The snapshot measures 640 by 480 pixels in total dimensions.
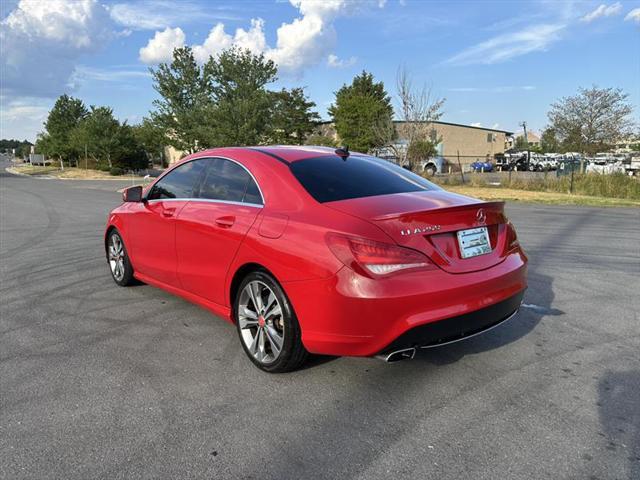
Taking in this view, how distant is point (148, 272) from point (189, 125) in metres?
41.7

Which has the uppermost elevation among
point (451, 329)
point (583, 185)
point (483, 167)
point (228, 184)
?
point (483, 167)

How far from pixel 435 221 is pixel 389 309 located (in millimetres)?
636

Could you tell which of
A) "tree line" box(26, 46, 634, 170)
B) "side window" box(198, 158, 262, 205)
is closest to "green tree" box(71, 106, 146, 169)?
"tree line" box(26, 46, 634, 170)

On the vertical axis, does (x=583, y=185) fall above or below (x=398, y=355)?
above

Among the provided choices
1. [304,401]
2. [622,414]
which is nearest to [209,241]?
[304,401]

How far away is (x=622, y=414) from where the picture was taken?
2934 mm

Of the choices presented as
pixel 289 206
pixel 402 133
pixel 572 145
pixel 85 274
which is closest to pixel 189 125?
pixel 402 133

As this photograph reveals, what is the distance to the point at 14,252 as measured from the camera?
315 inches

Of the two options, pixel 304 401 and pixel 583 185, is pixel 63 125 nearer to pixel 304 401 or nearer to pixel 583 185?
pixel 583 185

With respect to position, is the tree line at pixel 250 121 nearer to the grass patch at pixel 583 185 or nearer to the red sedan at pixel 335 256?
the grass patch at pixel 583 185

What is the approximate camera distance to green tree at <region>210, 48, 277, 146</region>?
1318 inches

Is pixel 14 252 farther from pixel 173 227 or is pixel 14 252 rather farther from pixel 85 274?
pixel 173 227

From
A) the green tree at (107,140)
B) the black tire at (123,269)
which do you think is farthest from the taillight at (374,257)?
the green tree at (107,140)

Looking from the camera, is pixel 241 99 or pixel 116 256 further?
pixel 241 99
